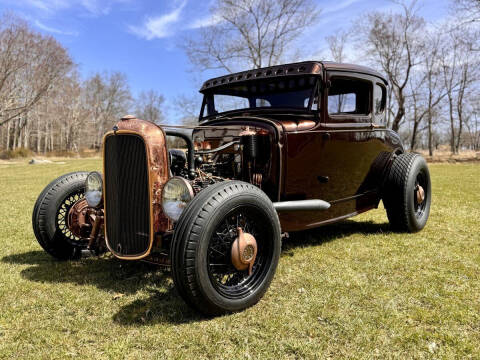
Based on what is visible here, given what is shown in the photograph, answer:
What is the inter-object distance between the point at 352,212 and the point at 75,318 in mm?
3166

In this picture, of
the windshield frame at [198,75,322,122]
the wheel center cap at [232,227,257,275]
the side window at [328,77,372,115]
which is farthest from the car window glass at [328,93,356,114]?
the wheel center cap at [232,227,257,275]

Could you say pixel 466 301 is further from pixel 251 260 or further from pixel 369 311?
pixel 251 260

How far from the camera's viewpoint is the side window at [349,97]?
3973 millimetres

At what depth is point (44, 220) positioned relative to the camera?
356cm

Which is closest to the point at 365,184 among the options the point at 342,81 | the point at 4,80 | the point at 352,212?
the point at 352,212

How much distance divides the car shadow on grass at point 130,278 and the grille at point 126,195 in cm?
36

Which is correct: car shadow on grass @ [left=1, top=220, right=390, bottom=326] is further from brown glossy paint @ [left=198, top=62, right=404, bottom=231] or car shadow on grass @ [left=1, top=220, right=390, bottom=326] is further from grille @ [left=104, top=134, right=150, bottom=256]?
brown glossy paint @ [left=198, top=62, right=404, bottom=231]

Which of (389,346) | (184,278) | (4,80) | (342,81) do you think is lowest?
(389,346)

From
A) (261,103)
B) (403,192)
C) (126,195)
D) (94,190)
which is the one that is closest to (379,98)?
(403,192)

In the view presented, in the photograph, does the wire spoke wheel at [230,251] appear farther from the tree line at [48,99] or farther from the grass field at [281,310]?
the tree line at [48,99]

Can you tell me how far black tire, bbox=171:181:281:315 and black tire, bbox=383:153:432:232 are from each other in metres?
2.43

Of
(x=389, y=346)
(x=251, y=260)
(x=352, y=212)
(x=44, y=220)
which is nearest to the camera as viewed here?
(x=389, y=346)

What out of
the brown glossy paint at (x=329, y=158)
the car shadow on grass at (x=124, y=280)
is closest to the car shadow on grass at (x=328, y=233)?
the brown glossy paint at (x=329, y=158)

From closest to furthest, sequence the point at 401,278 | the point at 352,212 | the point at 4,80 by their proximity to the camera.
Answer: the point at 401,278
the point at 352,212
the point at 4,80
